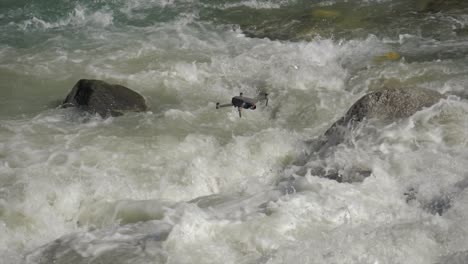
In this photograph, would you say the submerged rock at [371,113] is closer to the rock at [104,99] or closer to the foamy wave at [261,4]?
the rock at [104,99]

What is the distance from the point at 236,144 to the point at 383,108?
188cm

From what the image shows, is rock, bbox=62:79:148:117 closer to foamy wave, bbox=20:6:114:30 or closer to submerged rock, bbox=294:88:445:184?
submerged rock, bbox=294:88:445:184

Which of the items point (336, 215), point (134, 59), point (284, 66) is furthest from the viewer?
point (134, 59)

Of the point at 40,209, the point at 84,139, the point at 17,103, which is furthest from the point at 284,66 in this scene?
the point at 40,209

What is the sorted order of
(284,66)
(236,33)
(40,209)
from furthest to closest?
(236,33) → (284,66) → (40,209)

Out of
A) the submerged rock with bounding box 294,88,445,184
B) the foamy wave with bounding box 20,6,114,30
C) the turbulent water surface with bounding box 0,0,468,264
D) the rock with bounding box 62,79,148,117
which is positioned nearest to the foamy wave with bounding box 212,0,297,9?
the turbulent water surface with bounding box 0,0,468,264

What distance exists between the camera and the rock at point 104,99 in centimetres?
782

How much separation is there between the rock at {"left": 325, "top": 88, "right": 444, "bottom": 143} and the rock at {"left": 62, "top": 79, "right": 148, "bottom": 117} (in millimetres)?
2992

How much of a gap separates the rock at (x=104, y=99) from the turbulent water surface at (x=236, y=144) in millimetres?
173

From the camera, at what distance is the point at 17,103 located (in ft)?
27.9

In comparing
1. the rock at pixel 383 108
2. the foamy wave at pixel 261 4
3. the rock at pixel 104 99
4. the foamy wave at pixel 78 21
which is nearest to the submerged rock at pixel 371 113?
the rock at pixel 383 108

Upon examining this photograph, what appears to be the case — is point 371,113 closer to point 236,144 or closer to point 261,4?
point 236,144

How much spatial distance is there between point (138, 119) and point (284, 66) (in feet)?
9.14

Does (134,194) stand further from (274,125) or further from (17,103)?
(17,103)
